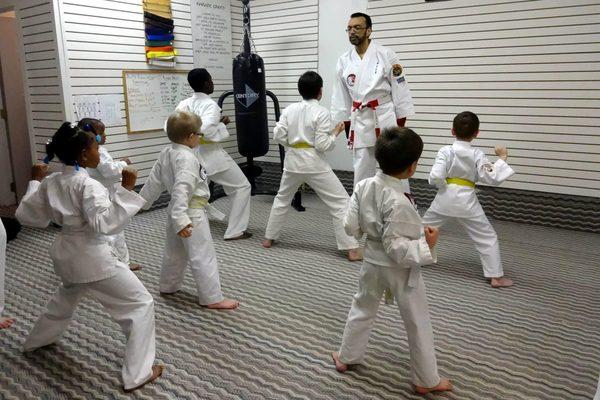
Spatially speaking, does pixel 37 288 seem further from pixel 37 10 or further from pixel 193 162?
pixel 37 10

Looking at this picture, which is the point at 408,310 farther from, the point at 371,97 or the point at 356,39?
the point at 356,39

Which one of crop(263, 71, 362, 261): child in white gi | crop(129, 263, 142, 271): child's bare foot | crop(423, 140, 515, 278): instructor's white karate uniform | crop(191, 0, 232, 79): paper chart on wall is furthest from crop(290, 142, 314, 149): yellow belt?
crop(191, 0, 232, 79): paper chart on wall

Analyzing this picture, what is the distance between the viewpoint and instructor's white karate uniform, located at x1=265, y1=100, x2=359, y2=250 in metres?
3.78

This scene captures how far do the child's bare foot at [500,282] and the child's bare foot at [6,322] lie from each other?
3.16 m

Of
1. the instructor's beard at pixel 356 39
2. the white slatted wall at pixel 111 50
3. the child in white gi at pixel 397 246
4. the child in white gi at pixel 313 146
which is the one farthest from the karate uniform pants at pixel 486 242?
the white slatted wall at pixel 111 50

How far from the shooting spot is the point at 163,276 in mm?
3152

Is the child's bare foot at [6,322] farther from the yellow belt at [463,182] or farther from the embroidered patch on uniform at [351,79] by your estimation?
the embroidered patch on uniform at [351,79]

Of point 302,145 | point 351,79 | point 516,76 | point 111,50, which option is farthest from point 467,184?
point 111,50

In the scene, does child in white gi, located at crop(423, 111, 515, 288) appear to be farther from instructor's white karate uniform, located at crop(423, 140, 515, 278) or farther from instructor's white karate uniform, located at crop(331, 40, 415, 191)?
instructor's white karate uniform, located at crop(331, 40, 415, 191)

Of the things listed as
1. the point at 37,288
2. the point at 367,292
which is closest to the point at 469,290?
the point at 367,292

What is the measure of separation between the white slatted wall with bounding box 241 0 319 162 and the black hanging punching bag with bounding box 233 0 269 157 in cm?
68

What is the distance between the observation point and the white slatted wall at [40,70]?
14.7 feet

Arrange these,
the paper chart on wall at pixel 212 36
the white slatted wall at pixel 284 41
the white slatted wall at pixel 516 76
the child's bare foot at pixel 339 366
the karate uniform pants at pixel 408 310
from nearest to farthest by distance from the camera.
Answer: the karate uniform pants at pixel 408 310
the child's bare foot at pixel 339 366
the white slatted wall at pixel 516 76
the paper chart on wall at pixel 212 36
the white slatted wall at pixel 284 41

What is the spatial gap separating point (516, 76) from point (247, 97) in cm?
291
